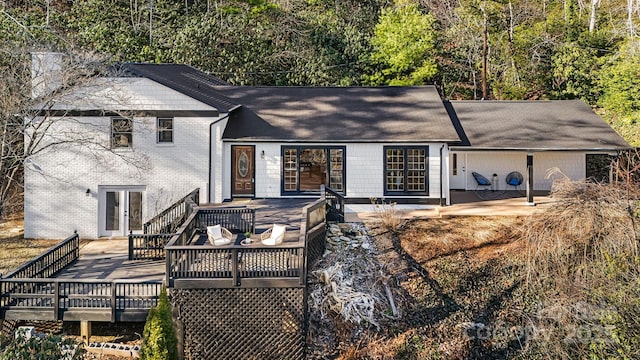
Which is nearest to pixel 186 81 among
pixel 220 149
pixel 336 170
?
pixel 220 149

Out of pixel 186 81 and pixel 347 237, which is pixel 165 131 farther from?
pixel 347 237

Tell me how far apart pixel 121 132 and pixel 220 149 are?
3542 mm

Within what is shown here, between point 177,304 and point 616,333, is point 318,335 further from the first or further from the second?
point 616,333

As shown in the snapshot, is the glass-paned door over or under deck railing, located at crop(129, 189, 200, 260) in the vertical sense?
over

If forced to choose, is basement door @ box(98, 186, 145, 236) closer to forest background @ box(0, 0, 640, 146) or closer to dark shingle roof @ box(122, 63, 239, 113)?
dark shingle roof @ box(122, 63, 239, 113)

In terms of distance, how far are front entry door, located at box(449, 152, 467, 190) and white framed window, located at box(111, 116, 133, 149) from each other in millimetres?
13872

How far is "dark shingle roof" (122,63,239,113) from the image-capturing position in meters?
16.6

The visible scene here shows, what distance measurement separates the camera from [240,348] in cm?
1013

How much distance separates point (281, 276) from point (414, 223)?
263 inches

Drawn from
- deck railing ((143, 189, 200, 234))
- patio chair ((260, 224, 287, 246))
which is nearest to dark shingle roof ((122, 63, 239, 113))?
deck railing ((143, 189, 200, 234))

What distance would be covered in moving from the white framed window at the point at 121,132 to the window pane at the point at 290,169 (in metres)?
5.67

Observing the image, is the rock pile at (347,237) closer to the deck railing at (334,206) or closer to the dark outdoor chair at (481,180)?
the deck railing at (334,206)

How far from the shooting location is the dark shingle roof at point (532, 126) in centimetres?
1791

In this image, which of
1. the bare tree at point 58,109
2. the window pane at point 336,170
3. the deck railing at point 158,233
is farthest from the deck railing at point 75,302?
the window pane at point 336,170
